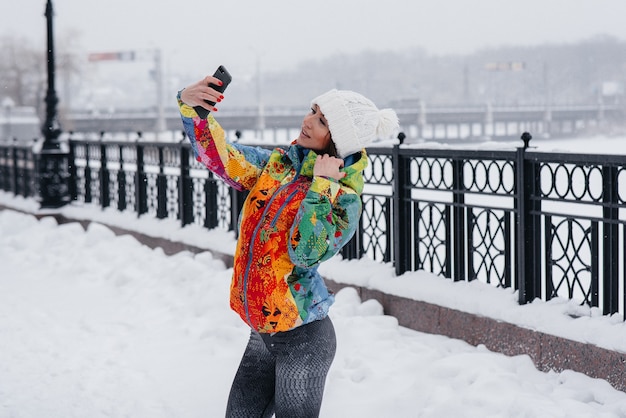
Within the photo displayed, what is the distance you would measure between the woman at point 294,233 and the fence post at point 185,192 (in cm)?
773

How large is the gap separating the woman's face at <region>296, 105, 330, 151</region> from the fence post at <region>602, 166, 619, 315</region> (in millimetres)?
2626

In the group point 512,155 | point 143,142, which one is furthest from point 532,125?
point 512,155

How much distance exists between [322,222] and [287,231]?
17 centimetres

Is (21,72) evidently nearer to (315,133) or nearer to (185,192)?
(185,192)

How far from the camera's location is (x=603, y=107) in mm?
54875

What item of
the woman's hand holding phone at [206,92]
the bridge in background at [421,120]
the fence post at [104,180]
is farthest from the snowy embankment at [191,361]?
the bridge in background at [421,120]

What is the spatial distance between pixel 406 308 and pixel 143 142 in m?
6.12

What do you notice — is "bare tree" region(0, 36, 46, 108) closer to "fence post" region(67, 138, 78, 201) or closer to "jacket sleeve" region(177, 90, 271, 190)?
"fence post" region(67, 138, 78, 201)

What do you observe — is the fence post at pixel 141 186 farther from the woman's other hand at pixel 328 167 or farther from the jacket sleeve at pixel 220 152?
the woman's other hand at pixel 328 167

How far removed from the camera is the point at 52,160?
47.9ft

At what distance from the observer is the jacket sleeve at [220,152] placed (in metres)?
3.18

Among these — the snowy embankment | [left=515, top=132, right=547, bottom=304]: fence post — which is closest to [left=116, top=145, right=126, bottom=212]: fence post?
the snowy embankment

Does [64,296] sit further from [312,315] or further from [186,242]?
[312,315]

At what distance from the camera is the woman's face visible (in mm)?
3086
